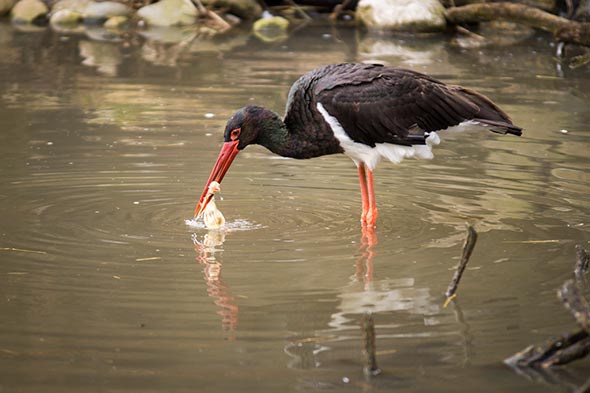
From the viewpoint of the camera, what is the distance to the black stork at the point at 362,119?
662cm

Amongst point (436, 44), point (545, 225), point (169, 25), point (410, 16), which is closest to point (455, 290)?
point (545, 225)

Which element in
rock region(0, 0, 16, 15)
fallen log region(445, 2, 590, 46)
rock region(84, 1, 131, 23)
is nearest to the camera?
fallen log region(445, 2, 590, 46)

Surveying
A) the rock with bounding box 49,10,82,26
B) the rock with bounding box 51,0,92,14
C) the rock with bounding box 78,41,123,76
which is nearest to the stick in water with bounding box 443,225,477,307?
the rock with bounding box 78,41,123,76

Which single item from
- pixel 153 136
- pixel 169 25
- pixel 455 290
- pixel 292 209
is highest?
pixel 455 290

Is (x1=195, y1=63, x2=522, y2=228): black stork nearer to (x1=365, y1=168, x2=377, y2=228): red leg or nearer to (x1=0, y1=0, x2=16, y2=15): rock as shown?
(x1=365, y1=168, x2=377, y2=228): red leg

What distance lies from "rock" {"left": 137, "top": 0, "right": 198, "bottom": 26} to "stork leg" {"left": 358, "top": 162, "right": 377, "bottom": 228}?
1104 centimetres

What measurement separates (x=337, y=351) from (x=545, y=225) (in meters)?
2.47

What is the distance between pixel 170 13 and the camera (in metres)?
17.6

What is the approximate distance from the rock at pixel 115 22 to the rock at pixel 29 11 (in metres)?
1.06

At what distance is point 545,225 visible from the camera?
6574 millimetres

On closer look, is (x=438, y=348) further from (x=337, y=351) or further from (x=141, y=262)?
(x=141, y=262)

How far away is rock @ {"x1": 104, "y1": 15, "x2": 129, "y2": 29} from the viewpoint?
17.3 m

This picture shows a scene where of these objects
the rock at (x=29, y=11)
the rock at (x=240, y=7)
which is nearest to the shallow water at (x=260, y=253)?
the rock at (x=29, y=11)

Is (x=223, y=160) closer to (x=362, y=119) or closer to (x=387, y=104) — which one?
(x=362, y=119)
